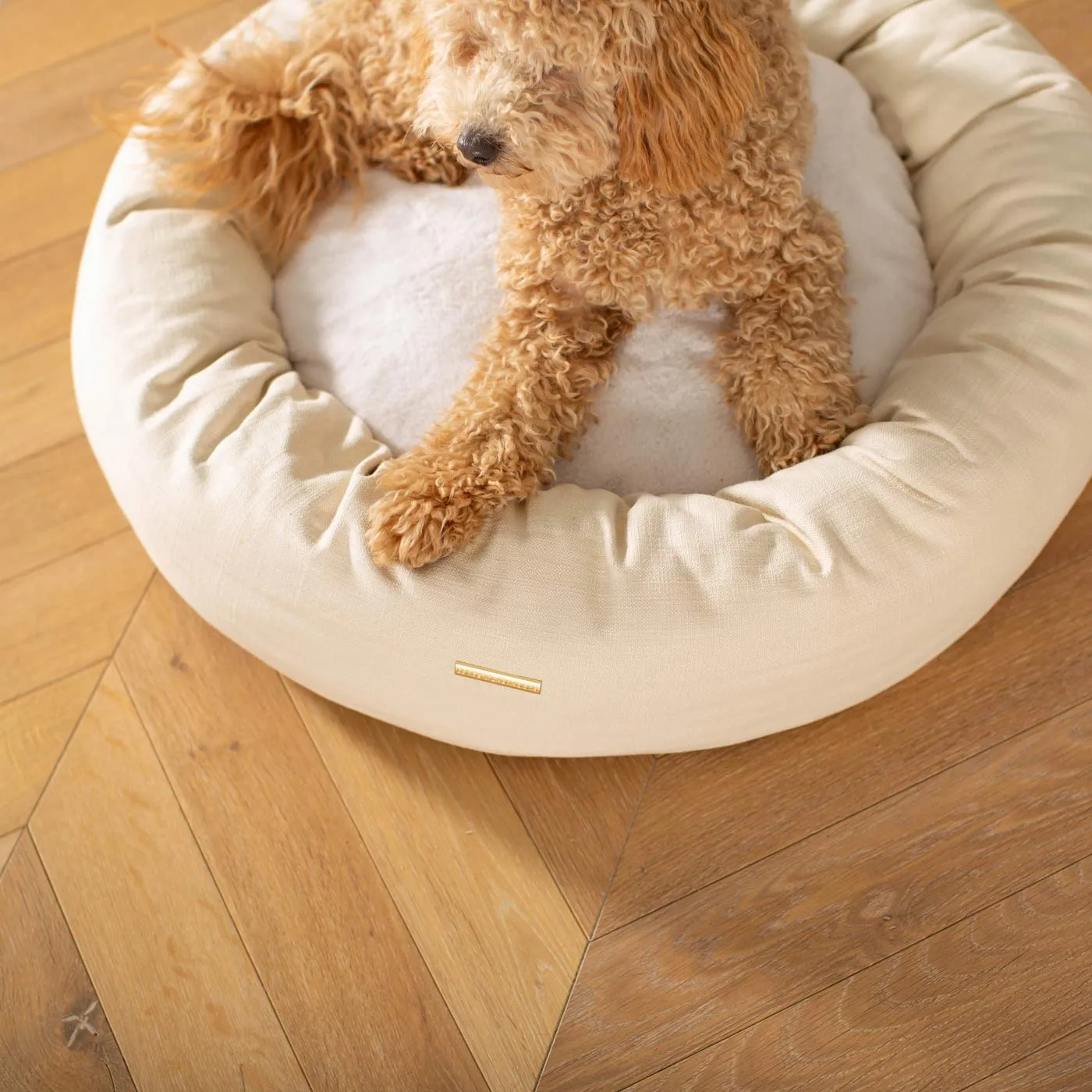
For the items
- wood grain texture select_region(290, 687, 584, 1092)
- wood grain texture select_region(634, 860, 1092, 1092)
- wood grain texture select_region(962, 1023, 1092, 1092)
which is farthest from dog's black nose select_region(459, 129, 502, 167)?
wood grain texture select_region(962, 1023, 1092, 1092)

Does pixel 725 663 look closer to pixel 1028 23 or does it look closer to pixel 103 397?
pixel 103 397

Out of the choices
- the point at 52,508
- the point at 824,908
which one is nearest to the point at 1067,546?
the point at 824,908

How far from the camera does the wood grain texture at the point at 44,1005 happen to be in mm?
1156

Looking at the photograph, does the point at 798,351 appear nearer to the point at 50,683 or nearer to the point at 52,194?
the point at 50,683

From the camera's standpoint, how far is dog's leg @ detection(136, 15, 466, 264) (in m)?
1.35

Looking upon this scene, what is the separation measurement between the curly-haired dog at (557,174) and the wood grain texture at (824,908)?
16.8 inches

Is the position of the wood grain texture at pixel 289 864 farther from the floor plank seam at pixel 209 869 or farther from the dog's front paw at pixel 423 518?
the dog's front paw at pixel 423 518

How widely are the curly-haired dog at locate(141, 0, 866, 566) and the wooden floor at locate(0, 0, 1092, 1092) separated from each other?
14.1 inches

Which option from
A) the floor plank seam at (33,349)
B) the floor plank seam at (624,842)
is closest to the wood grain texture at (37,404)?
the floor plank seam at (33,349)

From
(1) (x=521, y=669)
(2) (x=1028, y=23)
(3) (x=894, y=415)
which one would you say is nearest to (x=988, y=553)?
(3) (x=894, y=415)

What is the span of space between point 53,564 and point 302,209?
1.90ft

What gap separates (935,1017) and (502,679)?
560 mm

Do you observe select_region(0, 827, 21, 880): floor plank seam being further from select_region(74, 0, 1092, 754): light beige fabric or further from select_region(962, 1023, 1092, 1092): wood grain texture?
select_region(962, 1023, 1092, 1092): wood grain texture

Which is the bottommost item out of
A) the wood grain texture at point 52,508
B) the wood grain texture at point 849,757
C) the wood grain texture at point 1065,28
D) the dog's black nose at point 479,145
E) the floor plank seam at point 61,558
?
the wood grain texture at point 849,757
